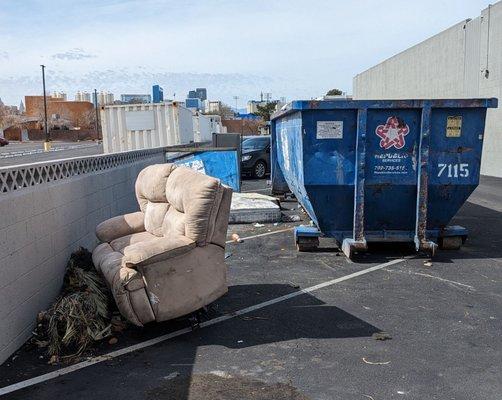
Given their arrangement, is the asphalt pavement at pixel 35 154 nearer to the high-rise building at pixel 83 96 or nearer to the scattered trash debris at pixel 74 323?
the scattered trash debris at pixel 74 323

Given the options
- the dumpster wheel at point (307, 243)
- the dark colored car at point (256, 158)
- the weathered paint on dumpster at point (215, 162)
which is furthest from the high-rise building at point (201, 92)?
the dumpster wheel at point (307, 243)

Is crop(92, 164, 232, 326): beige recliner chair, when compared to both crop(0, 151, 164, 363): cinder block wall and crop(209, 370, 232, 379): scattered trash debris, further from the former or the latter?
crop(209, 370, 232, 379): scattered trash debris

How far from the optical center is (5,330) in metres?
4.52

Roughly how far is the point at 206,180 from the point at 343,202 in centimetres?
307

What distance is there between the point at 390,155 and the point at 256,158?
1273 centimetres

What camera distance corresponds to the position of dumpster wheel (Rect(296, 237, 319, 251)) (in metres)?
8.23

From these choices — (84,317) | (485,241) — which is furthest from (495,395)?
(485,241)

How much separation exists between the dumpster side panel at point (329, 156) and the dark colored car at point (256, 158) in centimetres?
1247

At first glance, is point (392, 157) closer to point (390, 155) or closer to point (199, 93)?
point (390, 155)

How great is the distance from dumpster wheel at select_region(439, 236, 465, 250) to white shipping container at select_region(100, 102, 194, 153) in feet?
33.5

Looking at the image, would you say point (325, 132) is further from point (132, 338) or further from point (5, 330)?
point (5, 330)

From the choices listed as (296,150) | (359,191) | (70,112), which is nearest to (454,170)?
(359,191)

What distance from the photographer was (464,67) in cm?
2114

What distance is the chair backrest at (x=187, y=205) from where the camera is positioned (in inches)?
206
